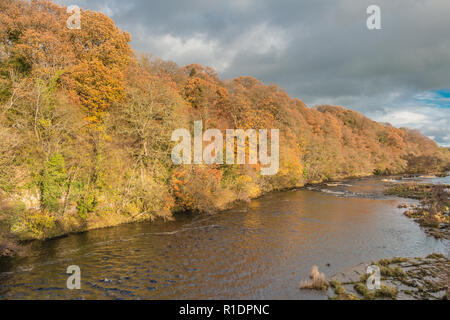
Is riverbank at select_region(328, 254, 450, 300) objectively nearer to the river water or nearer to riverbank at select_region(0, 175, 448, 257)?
the river water

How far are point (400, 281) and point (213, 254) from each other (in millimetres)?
10102

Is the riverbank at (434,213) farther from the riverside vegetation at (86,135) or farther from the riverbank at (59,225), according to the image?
the riverside vegetation at (86,135)

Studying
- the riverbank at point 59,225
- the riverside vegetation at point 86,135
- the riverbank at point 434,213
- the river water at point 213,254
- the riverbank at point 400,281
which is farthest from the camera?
the riverbank at point 434,213

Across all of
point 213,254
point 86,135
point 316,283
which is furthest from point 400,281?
point 86,135

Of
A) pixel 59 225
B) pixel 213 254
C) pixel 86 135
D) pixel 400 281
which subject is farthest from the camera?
pixel 86 135

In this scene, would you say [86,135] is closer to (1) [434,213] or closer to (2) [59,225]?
(2) [59,225]

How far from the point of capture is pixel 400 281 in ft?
41.4

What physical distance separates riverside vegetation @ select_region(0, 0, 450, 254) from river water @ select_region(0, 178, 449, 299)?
2093 mm

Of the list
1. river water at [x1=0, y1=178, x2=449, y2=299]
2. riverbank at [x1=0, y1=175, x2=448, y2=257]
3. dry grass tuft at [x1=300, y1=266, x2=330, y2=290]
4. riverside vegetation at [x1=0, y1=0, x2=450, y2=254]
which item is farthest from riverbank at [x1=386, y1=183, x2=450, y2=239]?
riverside vegetation at [x1=0, y1=0, x2=450, y2=254]

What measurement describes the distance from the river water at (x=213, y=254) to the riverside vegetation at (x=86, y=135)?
2093 mm

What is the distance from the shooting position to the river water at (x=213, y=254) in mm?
12297

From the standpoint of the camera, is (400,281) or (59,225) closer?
(400,281)

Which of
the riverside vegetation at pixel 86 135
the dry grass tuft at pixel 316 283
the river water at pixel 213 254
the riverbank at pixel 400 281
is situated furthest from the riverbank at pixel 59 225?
the dry grass tuft at pixel 316 283
